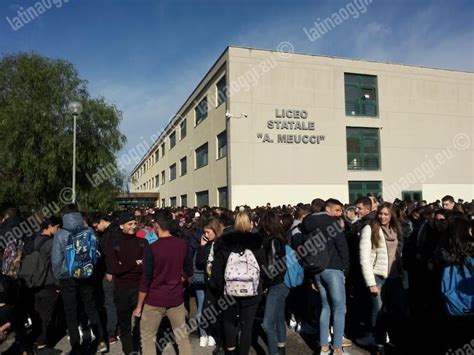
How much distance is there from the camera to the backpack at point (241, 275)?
3938 millimetres

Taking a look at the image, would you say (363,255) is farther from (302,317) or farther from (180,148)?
(180,148)

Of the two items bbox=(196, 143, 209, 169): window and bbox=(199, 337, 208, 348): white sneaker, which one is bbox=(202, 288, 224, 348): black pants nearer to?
bbox=(199, 337, 208, 348): white sneaker

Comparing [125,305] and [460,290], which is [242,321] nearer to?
[125,305]

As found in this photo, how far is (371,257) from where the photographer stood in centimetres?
476

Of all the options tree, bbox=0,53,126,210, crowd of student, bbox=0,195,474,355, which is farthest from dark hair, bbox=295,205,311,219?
tree, bbox=0,53,126,210

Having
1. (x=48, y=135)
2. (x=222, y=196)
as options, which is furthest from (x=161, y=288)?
(x=222, y=196)

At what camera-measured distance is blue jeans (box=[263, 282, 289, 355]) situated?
4371 mm

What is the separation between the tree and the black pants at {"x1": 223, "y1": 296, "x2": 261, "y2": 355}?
11.6m

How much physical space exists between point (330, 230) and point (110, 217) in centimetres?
408

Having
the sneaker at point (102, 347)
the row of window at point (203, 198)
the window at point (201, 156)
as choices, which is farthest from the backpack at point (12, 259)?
the window at point (201, 156)

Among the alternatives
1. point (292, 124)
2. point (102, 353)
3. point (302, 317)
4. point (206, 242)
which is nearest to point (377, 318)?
point (302, 317)

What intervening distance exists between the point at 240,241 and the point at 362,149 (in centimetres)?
2032

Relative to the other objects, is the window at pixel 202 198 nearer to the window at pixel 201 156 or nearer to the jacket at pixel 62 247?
the window at pixel 201 156

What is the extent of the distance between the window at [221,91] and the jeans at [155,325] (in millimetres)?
17974
